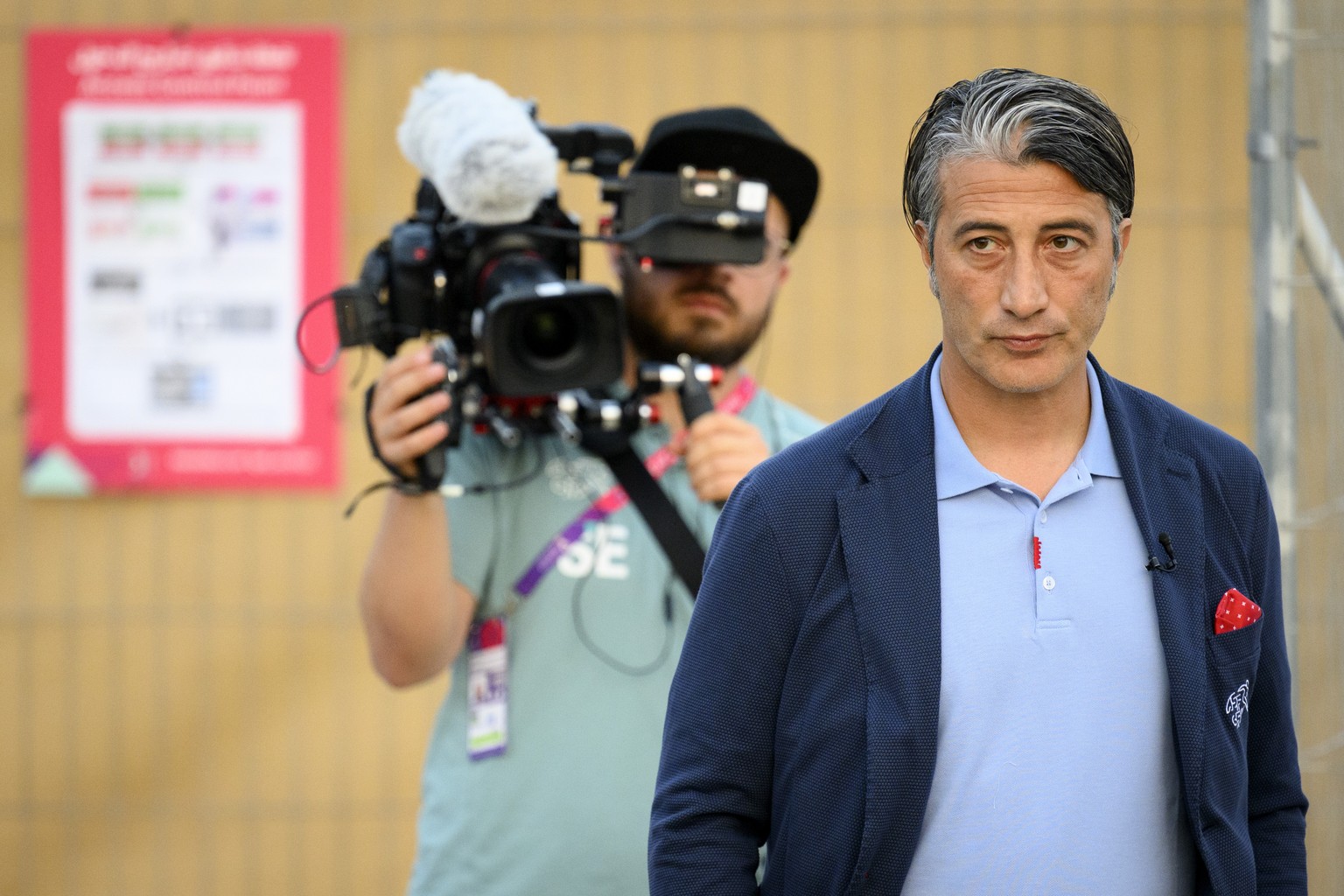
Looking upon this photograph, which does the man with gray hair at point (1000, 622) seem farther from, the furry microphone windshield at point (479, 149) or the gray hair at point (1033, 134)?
the furry microphone windshield at point (479, 149)

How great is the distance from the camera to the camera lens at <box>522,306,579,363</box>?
86.8 inches

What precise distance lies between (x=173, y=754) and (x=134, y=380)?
43.8 inches

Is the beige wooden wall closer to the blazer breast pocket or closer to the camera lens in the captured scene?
the camera lens

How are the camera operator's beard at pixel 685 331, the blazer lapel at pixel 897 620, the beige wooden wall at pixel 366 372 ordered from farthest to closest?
the beige wooden wall at pixel 366 372
the camera operator's beard at pixel 685 331
the blazer lapel at pixel 897 620

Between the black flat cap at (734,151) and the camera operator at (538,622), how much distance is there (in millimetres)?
220

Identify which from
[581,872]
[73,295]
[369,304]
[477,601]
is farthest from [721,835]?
[73,295]

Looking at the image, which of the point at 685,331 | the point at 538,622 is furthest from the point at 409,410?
the point at 685,331

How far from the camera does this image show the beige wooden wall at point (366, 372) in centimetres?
423

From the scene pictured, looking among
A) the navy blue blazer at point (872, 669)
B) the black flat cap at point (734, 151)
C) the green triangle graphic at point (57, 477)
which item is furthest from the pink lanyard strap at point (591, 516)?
the green triangle graphic at point (57, 477)

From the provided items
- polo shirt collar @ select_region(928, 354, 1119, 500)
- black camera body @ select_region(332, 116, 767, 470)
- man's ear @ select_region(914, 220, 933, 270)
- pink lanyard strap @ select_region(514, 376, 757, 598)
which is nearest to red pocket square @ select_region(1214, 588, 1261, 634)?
polo shirt collar @ select_region(928, 354, 1119, 500)

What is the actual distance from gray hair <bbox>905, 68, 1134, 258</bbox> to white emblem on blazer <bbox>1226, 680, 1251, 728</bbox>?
447mm

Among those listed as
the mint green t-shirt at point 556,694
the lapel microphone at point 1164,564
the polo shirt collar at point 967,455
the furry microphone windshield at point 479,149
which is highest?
the furry microphone windshield at point 479,149

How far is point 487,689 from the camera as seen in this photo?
6.98 feet

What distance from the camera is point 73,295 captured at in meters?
4.32
